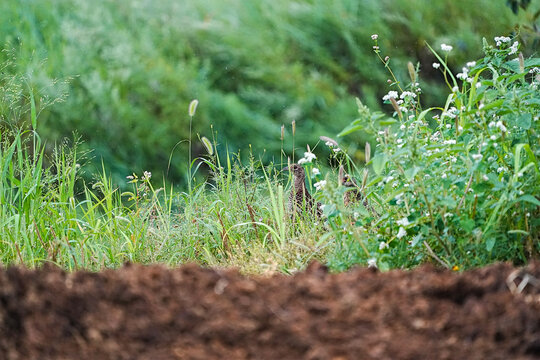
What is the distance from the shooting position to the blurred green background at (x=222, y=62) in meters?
5.66

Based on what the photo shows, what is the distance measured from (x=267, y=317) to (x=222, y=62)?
4.86m

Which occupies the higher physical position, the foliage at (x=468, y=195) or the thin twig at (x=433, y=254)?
the foliage at (x=468, y=195)

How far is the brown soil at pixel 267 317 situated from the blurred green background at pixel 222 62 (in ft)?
12.9

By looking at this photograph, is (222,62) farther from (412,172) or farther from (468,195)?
(412,172)

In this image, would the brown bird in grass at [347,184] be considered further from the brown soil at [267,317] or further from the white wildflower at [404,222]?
the brown soil at [267,317]

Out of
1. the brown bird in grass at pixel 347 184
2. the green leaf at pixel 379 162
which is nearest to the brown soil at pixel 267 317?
the green leaf at pixel 379 162

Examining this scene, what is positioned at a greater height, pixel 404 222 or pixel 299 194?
pixel 404 222

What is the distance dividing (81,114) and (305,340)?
4.63 meters

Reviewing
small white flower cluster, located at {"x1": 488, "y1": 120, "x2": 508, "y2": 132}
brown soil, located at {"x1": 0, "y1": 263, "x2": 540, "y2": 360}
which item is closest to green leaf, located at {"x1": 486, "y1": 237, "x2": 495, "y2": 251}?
small white flower cluster, located at {"x1": 488, "y1": 120, "x2": 508, "y2": 132}

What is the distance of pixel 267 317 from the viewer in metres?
1.52

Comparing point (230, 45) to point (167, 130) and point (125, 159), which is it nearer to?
point (167, 130)

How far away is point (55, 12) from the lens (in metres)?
6.16

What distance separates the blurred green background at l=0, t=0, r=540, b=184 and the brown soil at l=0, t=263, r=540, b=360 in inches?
155

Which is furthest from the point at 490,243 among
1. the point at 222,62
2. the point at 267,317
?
the point at 222,62
